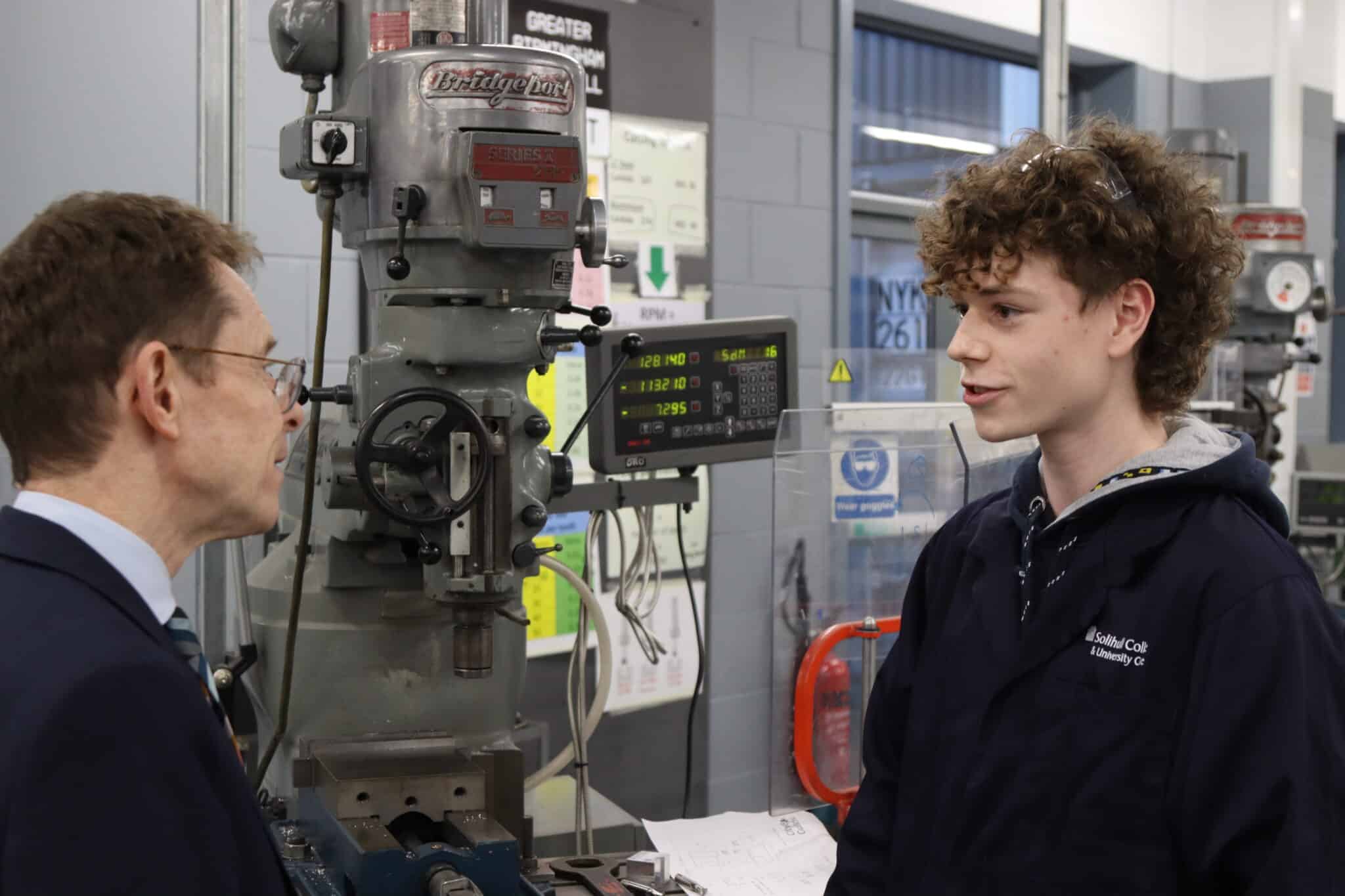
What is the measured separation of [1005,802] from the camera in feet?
4.00

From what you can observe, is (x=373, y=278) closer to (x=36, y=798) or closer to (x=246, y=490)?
(x=246, y=490)

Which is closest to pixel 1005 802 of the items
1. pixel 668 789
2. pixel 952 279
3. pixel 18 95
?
pixel 952 279

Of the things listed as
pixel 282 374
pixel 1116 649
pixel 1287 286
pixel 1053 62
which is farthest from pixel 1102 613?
pixel 1287 286

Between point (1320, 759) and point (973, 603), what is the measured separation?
36 cm

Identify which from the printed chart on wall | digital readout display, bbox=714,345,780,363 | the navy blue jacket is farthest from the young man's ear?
the printed chart on wall

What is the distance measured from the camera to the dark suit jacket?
0.81 metres

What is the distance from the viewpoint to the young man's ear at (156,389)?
0.97 m

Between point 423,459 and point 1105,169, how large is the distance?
29.7 inches

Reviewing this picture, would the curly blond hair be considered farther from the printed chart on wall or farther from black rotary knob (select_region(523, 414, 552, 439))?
the printed chart on wall

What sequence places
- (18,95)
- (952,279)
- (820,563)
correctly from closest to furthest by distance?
(952,279) → (820,563) → (18,95)

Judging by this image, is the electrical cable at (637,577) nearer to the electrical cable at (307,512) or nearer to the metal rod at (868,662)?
the metal rod at (868,662)

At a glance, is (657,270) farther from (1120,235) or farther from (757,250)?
(1120,235)

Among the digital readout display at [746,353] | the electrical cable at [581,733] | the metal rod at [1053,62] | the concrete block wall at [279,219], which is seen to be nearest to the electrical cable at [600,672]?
the electrical cable at [581,733]

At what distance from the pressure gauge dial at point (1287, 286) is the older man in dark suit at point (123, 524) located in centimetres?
342
